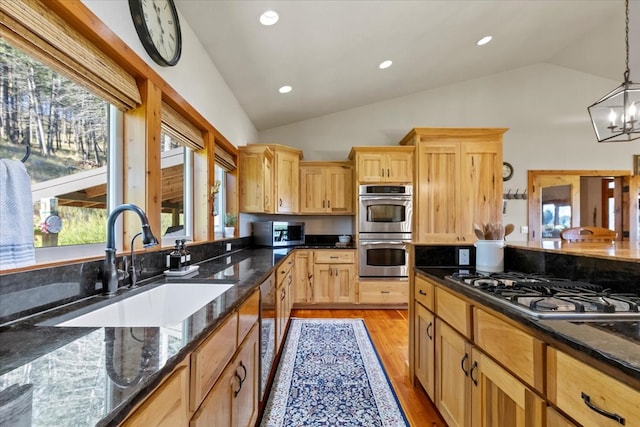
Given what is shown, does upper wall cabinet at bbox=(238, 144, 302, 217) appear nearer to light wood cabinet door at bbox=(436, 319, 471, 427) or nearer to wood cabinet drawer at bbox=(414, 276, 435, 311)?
wood cabinet drawer at bbox=(414, 276, 435, 311)

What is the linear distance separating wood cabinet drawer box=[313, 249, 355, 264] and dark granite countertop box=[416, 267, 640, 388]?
9.57 feet

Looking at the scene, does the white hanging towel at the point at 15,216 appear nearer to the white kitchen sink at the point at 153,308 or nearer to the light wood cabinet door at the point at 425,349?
the white kitchen sink at the point at 153,308

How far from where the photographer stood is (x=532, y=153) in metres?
4.55

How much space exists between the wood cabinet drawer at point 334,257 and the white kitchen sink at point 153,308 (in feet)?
8.06

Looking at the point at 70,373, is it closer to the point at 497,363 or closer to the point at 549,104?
the point at 497,363

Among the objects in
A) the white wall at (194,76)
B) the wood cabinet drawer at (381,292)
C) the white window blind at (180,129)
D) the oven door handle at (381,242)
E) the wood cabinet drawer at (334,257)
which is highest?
the white wall at (194,76)

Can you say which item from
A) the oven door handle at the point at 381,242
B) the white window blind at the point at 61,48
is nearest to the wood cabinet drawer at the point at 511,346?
the white window blind at the point at 61,48

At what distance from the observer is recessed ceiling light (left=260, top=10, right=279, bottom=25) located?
84.1 inches

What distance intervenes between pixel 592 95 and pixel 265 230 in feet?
Answer: 18.0

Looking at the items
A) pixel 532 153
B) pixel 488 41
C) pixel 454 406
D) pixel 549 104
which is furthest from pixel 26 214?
pixel 549 104

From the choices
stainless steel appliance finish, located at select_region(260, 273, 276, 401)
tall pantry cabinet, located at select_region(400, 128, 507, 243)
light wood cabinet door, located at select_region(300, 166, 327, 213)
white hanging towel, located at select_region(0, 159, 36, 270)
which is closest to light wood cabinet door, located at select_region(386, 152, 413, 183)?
tall pantry cabinet, located at select_region(400, 128, 507, 243)

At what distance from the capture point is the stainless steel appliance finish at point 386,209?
3.85 metres

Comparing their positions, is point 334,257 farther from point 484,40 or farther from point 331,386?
point 484,40

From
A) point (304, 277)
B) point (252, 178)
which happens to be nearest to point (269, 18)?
point (252, 178)
